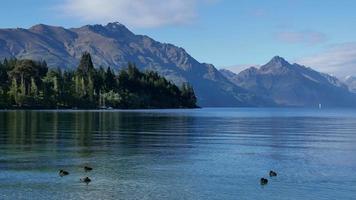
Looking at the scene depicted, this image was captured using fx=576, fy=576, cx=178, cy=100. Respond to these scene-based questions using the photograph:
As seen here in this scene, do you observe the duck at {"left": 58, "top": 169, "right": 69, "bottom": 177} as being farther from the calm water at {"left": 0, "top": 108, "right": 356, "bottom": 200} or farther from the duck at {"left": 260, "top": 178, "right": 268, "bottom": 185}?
the duck at {"left": 260, "top": 178, "right": 268, "bottom": 185}

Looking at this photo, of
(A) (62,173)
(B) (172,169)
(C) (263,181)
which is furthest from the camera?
(B) (172,169)

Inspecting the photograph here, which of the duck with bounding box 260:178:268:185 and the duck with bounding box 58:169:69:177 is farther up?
the duck with bounding box 58:169:69:177

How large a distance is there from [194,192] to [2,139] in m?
55.7

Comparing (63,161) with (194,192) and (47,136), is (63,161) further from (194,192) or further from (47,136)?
(47,136)

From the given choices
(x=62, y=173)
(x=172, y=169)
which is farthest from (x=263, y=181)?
(x=62, y=173)

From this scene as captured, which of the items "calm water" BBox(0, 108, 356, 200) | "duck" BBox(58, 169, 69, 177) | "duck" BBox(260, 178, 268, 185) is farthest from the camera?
"duck" BBox(58, 169, 69, 177)

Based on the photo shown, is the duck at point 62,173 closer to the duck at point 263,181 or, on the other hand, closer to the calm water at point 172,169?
the calm water at point 172,169

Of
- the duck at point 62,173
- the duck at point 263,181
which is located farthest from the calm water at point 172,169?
the duck at point 62,173

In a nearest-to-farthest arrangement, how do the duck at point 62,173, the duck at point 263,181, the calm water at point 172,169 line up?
the calm water at point 172,169, the duck at point 263,181, the duck at point 62,173

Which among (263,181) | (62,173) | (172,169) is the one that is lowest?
(263,181)

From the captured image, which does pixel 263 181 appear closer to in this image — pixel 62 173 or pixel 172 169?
pixel 172 169

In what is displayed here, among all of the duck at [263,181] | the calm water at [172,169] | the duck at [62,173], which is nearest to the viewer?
the calm water at [172,169]

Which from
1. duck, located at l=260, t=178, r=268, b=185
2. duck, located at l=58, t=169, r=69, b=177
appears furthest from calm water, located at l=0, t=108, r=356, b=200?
duck, located at l=58, t=169, r=69, b=177

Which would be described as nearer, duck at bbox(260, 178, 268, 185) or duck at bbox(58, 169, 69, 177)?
duck at bbox(260, 178, 268, 185)
